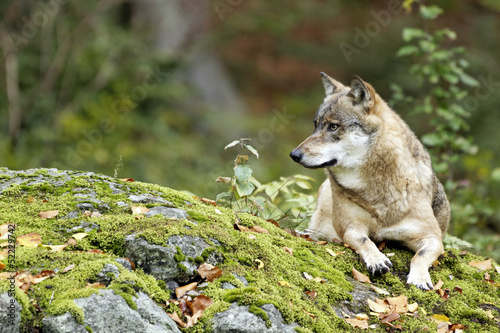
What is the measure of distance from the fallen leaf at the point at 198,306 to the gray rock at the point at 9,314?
35.6 inches

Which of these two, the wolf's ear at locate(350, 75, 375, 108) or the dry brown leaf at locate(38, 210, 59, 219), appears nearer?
the dry brown leaf at locate(38, 210, 59, 219)

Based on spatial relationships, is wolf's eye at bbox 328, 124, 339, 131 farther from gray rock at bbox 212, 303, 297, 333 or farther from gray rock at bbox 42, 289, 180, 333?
gray rock at bbox 42, 289, 180, 333

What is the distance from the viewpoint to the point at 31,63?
1125 cm

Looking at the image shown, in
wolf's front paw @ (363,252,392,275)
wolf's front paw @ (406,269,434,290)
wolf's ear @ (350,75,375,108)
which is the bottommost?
wolf's front paw @ (406,269,434,290)

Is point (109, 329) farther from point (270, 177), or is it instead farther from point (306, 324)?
point (270, 177)

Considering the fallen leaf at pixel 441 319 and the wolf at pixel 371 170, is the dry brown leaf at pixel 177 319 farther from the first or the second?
the wolf at pixel 371 170

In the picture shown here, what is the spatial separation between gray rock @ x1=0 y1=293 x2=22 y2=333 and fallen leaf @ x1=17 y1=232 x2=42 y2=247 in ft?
2.55

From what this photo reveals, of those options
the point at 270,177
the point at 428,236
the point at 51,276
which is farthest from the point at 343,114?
the point at 270,177

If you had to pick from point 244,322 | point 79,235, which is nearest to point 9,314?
point 79,235

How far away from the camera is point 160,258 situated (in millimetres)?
3307

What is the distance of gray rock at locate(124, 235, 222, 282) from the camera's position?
3.27 m

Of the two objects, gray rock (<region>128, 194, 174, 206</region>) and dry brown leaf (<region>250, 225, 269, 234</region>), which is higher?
gray rock (<region>128, 194, 174, 206</region>)

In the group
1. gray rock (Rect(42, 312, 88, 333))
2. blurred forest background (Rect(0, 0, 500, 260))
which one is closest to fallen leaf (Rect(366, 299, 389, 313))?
gray rock (Rect(42, 312, 88, 333))

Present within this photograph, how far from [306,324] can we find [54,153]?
782cm
